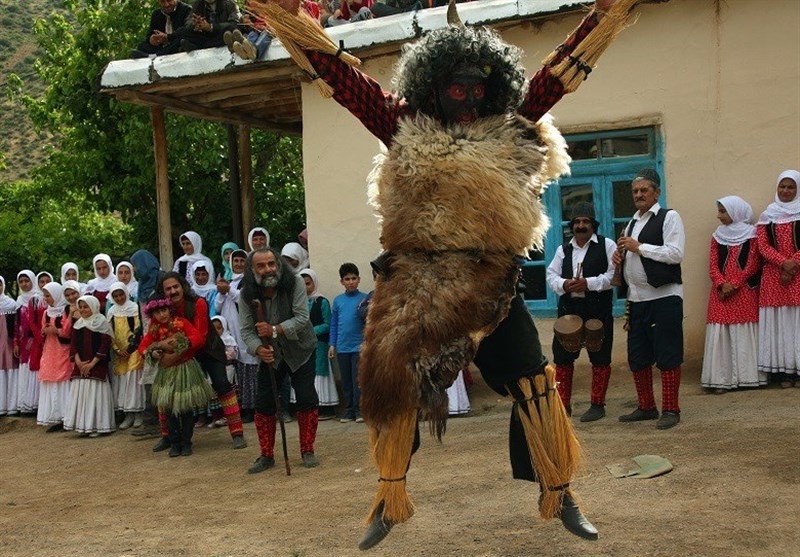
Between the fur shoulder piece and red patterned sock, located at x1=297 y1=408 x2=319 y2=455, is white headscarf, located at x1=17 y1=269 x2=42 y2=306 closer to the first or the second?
red patterned sock, located at x1=297 y1=408 x2=319 y2=455

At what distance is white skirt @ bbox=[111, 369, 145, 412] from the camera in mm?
10859

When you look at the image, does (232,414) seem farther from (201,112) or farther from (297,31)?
(297,31)

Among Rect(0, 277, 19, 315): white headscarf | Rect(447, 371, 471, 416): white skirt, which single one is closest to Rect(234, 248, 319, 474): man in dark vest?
Rect(447, 371, 471, 416): white skirt

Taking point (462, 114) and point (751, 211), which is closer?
point (462, 114)

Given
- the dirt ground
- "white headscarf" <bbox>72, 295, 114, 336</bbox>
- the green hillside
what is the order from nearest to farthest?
1. the dirt ground
2. "white headscarf" <bbox>72, 295, 114, 336</bbox>
3. the green hillside

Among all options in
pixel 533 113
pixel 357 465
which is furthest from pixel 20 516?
pixel 533 113

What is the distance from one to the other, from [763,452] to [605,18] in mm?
3463

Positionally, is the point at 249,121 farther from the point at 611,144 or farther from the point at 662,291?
the point at 662,291

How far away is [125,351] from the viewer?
10.8 metres

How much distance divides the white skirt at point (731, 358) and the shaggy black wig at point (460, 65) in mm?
5311

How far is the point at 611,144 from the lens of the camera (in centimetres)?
1014

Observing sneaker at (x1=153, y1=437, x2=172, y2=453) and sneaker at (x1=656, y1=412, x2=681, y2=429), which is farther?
sneaker at (x1=153, y1=437, x2=172, y2=453)

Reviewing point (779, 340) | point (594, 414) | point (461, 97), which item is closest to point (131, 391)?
point (594, 414)

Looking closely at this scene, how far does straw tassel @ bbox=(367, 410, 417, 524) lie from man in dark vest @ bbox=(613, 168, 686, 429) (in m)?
3.81
